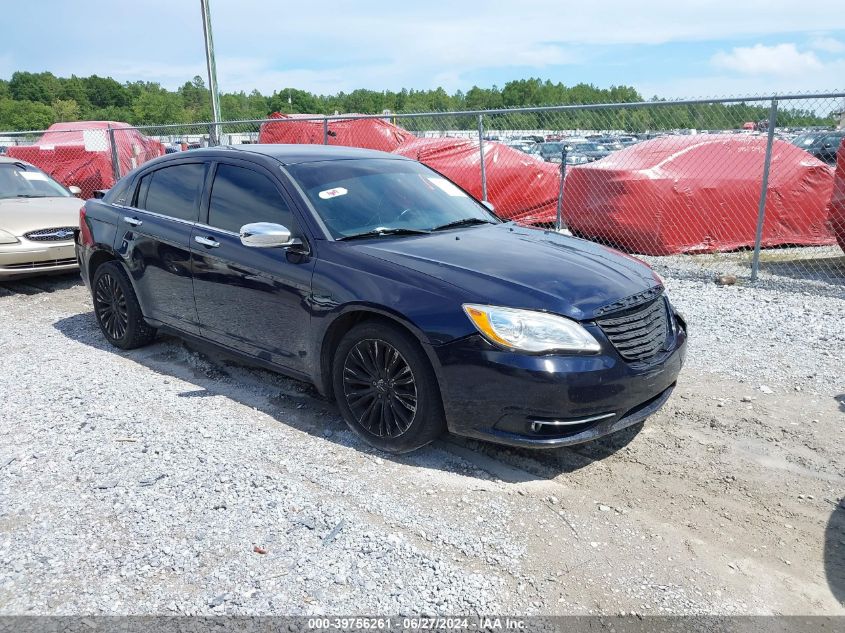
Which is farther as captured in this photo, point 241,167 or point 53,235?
point 53,235

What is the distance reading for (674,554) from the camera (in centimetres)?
300

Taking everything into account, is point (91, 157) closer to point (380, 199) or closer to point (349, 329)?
point (380, 199)

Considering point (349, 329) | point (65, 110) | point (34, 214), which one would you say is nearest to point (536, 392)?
point (349, 329)

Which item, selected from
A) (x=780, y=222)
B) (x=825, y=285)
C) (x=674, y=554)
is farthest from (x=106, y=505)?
(x=780, y=222)

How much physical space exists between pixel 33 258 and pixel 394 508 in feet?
21.3

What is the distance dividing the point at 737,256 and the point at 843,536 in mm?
7167

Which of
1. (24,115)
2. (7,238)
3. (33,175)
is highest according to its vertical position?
(24,115)

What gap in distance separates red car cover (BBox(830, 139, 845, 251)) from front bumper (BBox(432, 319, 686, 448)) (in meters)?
6.51

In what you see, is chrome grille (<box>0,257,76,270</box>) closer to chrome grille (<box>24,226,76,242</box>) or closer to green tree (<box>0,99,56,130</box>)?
chrome grille (<box>24,226,76,242</box>)

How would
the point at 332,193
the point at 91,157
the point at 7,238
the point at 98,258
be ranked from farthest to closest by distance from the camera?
1. the point at 91,157
2. the point at 7,238
3. the point at 98,258
4. the point at 332,193

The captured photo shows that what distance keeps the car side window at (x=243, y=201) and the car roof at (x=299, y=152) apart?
177 millimetres

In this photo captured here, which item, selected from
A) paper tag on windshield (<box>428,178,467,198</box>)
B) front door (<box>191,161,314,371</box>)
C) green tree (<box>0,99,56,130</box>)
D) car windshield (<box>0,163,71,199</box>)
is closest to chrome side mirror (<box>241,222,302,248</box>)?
front door (<box>191,161,314,371</box>)

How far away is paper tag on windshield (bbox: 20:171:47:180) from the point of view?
9.38m

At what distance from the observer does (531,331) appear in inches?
132
